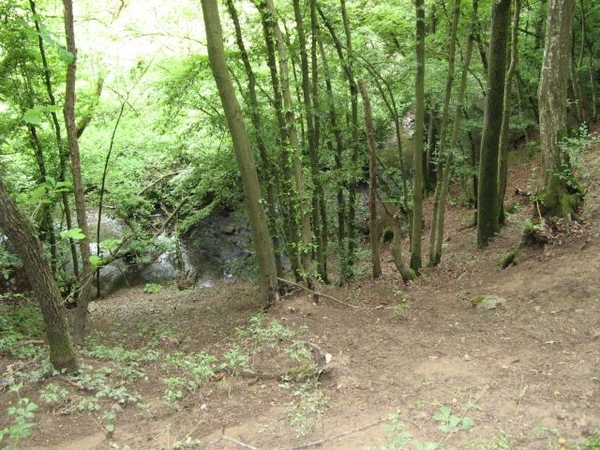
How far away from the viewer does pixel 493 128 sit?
30.2ft

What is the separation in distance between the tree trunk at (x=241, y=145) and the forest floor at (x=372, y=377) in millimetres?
552

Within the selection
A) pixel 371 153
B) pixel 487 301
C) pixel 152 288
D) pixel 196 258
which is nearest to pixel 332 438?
pixel 487 301

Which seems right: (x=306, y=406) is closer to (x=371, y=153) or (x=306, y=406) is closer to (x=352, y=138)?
(x=371, y=153)

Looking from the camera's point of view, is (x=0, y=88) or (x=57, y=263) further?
(x=57, y=263)

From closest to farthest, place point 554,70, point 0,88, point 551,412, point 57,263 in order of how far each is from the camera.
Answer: point 551,412 → point 554,70 → point 0,88 → point 57,263

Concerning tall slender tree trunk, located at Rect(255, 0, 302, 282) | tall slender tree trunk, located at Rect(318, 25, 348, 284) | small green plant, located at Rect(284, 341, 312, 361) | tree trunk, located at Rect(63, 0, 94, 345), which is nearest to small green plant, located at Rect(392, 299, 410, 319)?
tall slender tree trunk, located at Rect(255, 0, 302, 282)

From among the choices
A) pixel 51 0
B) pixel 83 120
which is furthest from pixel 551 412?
pixel 83 120

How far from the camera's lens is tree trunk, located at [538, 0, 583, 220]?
7.29m

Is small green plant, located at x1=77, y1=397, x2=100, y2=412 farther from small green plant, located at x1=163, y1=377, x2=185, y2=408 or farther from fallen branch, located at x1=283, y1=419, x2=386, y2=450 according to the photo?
fallen branch, located at x1=283, y1=419, x2=386, y2=450

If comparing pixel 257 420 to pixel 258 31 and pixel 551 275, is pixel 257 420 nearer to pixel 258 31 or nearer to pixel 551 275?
pixel 551 275

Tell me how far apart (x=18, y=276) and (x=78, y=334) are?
7625 millimetres

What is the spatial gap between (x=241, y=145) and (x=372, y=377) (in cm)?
→ 353

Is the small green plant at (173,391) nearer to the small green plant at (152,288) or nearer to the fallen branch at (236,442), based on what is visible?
the fallen branch at (236,442)

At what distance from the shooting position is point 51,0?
32.1 feet
